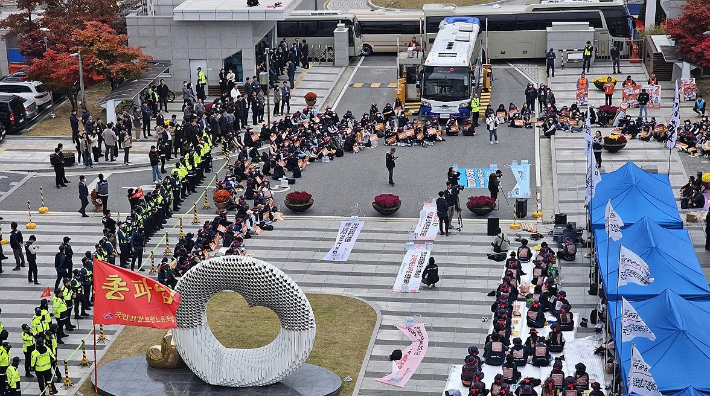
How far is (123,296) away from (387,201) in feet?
59.5

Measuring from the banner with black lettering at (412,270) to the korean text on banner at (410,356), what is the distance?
3116 millimetres

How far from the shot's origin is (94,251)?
48.6 m

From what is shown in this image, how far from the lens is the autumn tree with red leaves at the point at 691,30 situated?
66.4 m

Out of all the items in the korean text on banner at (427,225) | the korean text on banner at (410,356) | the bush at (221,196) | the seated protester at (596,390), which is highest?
the bush at (221,196)

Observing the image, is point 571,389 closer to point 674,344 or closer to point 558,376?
point 558,376

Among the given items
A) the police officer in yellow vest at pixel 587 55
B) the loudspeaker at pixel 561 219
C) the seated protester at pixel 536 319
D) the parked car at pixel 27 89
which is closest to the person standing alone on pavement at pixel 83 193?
the parked car at pixel 27 89

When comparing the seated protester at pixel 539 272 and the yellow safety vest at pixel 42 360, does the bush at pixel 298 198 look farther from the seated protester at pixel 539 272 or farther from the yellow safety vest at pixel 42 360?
the yellow safety vest at pixel 42 360


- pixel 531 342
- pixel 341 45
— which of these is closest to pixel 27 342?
pixel 531 342

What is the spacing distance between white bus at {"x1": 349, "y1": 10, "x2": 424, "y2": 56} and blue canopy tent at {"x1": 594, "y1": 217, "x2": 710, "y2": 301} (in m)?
36.4

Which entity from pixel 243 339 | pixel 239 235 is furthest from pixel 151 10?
pixel 243 339

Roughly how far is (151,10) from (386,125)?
1636 cm

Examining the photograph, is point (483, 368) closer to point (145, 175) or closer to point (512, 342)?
point (512, 342)

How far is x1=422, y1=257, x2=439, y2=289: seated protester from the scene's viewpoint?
44.9m

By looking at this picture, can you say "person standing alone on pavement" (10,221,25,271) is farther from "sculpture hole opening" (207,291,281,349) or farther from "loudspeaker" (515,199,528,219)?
Result: "loudspeaker" (515,199,528,219)
